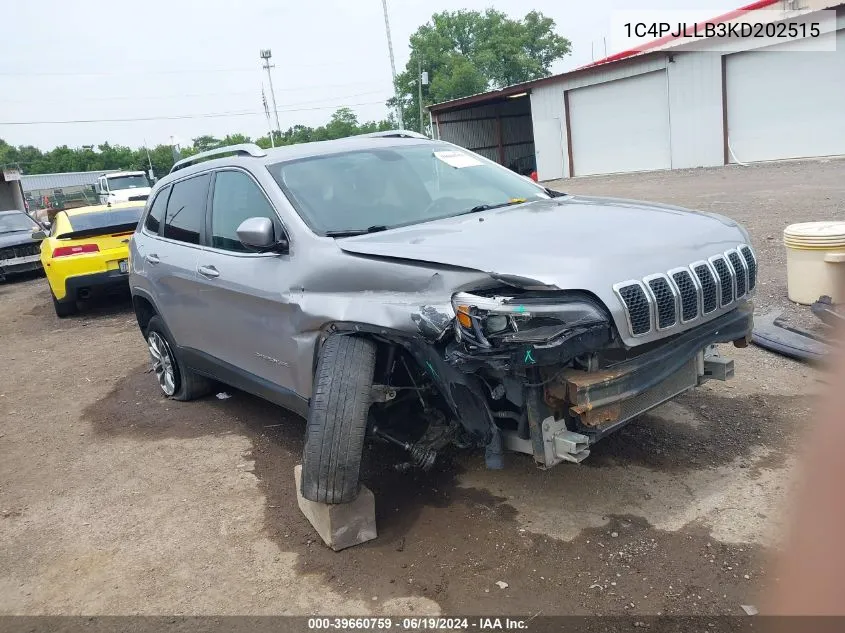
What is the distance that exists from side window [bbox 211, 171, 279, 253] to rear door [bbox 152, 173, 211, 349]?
0.20m

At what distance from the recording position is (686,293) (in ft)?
10.9

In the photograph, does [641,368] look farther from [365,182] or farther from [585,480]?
[365,182]

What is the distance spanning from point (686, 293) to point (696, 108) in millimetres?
19609

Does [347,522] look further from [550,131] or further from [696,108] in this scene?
[550,131]

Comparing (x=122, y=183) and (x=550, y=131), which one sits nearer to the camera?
(x=550, y=131)

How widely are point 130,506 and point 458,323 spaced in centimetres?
249

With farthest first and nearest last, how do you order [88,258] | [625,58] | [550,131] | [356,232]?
[550,131], [625,58], [88,258], [356,232]

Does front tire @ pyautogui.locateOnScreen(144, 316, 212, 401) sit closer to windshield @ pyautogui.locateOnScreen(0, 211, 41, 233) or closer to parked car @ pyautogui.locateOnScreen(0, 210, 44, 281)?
parked car @ pyautogui.locateOnScreen(0, 210, 44, 281)

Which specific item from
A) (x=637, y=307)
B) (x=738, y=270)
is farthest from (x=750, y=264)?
(x=637, y=307)

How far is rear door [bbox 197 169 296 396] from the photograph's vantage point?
13.5 feet

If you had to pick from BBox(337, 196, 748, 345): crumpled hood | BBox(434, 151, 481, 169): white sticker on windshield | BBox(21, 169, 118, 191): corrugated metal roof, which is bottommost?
BBox(337, 196, 748, 345): crumpled hood

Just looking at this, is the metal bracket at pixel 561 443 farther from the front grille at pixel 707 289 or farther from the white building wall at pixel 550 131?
the white building wall at pixel 550 131

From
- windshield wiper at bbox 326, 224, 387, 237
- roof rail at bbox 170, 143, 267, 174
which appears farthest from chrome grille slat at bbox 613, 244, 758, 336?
roof rail at bbox 170, 143, 267, 174

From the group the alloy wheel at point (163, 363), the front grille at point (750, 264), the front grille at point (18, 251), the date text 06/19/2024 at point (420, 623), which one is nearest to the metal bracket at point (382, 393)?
the date text 06/19/2024 at point (420, 623)
